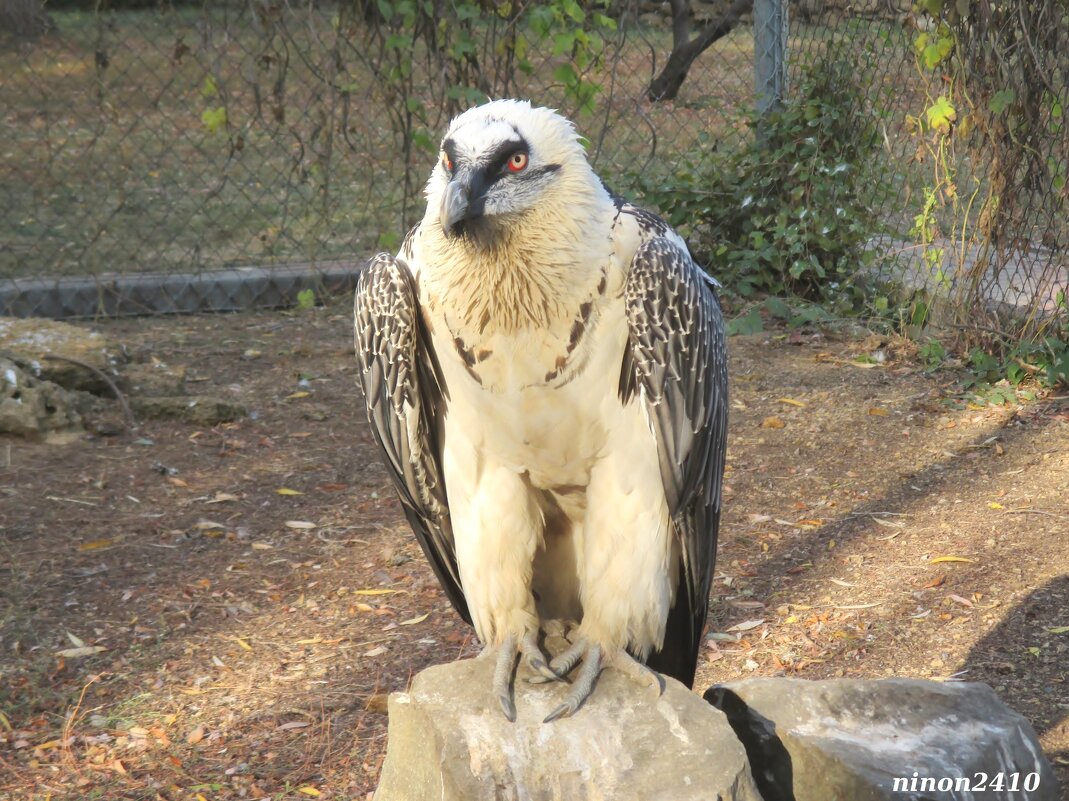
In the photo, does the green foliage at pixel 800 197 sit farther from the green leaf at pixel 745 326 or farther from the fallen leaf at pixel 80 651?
the fallen leaf at pixel 80 651

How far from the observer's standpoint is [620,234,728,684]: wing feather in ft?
9.91

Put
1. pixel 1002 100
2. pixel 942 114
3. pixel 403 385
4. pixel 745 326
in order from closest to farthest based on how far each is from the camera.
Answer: pixel 403 385 → pixel 1002 100 → pixel 942 114 → pixel 745 326

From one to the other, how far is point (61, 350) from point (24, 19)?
3565 millimetres

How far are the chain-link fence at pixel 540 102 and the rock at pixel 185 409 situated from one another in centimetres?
137

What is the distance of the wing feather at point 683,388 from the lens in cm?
302

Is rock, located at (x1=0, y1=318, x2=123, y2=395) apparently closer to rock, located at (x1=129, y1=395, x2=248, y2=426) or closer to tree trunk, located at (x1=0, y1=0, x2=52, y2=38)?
rock, located at (x1=129, y1=395, x2=248, y2=426)

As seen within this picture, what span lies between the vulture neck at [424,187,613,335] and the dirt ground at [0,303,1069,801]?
147 centimetres

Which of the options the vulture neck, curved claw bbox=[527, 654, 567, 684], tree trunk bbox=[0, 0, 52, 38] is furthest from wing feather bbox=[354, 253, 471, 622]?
tree trunk bbox=[0, 0, 52, 38]

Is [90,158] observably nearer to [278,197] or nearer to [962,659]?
[278,197]

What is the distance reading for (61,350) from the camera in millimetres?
5867

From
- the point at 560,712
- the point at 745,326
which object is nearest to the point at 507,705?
the point at 560,712

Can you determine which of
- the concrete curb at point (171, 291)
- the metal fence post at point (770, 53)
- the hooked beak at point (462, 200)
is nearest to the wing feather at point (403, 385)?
the hooked beak at point (462, 200)

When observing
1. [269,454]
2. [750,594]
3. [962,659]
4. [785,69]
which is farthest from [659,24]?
[962,659]

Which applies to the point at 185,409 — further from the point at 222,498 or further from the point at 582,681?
the point at 582,681
